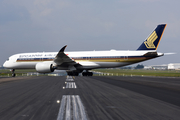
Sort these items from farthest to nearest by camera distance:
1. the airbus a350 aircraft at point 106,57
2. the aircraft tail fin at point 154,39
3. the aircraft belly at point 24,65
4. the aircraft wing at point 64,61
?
1. the aircraft belly at point 24,65
2. the aircraft tail fin at point 154,39
3. the airbus a350 aircraft at point 106,57
4. the aircraft wing at point 64,61

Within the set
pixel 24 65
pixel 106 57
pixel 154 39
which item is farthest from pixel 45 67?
pixel 154 39

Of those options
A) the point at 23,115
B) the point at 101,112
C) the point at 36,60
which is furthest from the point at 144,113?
the point at 36,60

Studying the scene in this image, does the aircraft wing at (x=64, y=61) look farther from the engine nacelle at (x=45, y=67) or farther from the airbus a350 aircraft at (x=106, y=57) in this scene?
the engine nacelle at (x=45, y=67)

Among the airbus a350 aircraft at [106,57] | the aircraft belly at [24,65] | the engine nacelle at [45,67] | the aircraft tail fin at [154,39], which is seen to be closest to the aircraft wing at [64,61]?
the airbus a350 aircraft at [106,57]

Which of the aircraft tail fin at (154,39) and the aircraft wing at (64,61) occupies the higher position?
the aircraft tail fin at (154,39)

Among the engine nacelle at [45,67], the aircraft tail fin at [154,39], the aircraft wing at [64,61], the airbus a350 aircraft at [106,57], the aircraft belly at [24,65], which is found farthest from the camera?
the aircraft belly at [24,65]

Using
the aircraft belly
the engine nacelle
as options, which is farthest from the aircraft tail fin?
the aircraft belly

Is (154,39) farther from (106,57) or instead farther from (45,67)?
(45,67)

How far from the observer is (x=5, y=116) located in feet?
26.1

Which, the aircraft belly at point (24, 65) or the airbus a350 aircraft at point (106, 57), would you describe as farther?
the aircraft belly at point (24, 65)

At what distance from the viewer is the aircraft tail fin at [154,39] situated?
39.8 m

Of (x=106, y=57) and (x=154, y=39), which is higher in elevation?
(x=154, y=39)

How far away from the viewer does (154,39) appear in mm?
40344

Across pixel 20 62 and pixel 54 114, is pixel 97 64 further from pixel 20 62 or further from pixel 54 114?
pixel 54 114
